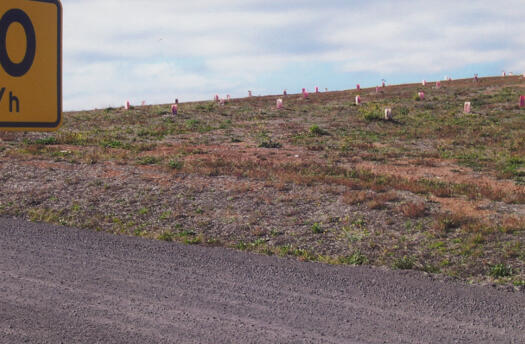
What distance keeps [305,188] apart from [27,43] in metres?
12.9

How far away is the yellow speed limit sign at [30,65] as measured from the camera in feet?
8.63

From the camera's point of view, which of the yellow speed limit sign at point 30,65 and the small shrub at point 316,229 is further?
the small shrub at point 316,229

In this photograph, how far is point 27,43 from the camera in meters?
2.72

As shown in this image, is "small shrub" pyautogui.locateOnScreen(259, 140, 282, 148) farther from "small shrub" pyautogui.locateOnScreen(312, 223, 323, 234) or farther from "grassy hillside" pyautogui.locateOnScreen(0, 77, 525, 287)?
"small shrub" pyautogui.locateOnScreen(312, 223, 323, 234)

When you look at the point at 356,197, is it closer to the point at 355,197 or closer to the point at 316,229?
the point at 355,197

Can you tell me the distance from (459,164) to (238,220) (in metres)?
10.4

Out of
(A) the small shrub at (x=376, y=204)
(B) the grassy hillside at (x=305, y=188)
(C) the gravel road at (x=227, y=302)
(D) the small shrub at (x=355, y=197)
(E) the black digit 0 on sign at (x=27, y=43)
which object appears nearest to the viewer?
(E) the black digit 0 on sign at (x=27, y=43)

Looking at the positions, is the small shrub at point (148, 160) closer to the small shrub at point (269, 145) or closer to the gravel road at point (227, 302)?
the small shrub at point (269, 145)

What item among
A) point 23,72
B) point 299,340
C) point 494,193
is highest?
point 23,72

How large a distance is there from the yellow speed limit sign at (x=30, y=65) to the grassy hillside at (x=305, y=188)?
8116mm

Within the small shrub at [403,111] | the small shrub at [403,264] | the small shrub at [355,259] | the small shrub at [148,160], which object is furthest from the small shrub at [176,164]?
the small shrub at [403,111]

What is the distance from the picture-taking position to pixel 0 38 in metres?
2.60

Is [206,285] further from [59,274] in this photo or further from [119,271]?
[59,274]

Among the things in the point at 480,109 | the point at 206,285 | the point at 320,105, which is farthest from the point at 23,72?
the point at 320,105
